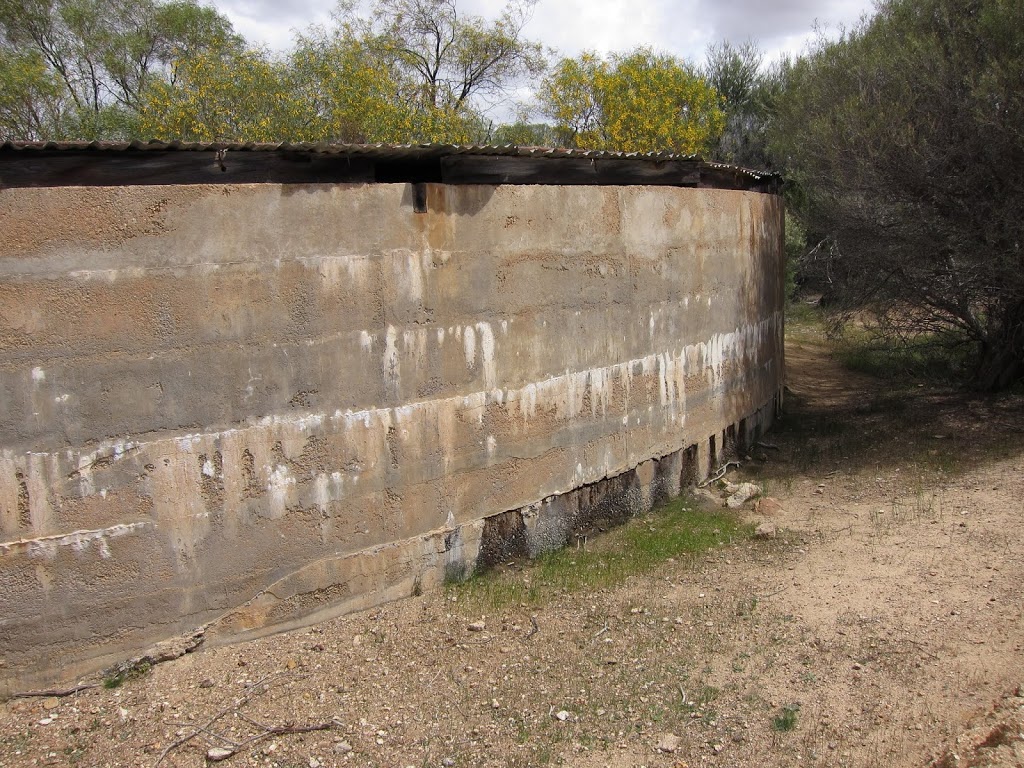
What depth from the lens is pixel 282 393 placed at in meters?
5.13

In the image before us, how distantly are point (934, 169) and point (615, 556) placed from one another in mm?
6670

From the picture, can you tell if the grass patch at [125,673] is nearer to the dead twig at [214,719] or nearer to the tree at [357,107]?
the dead twig at [214,719]

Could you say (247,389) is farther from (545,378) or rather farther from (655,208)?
(655,208)

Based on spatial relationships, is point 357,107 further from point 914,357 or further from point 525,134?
point 914,357

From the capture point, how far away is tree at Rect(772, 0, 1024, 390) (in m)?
9.41

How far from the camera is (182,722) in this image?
4.44 meters

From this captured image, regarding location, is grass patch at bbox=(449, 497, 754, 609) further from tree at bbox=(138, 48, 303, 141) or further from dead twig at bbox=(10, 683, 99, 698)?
tree at bbox=(138, 48, 303, 141)

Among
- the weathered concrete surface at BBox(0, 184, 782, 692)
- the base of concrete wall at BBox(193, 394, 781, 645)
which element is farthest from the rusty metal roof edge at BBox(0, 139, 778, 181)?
the base of concrete wall at BBox(193, 394, 781, 645)

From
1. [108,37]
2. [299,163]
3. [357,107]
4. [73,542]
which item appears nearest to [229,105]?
[357,107]

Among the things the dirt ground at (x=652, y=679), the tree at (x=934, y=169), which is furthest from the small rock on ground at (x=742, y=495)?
the tree at (x=934, y=169)

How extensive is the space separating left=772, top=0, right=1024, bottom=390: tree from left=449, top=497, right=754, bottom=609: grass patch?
5137mm

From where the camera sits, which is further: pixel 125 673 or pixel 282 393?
pixel 282 393

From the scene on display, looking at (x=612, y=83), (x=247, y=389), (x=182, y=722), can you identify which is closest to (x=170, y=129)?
(x=612, y=83)

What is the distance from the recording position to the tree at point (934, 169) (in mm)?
9414
